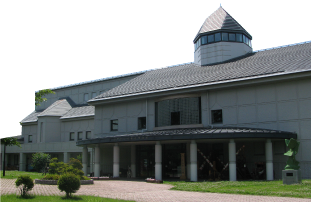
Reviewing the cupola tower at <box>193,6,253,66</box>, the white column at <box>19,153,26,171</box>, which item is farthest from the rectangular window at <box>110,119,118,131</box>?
the white column at <box>19,153,26,171</box>

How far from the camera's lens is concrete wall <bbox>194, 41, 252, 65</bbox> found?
34.4 m

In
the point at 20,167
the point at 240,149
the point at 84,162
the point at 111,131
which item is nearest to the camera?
the point at 240,149

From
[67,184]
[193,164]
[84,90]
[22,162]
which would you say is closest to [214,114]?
[193,164]

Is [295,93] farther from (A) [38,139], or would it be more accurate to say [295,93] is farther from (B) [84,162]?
(A) [38,139]

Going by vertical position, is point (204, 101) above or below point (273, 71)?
below

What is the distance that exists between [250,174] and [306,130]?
5.12m

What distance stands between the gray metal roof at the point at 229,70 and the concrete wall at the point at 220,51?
1.15 meters

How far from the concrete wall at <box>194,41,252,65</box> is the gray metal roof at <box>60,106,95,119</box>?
16.5m

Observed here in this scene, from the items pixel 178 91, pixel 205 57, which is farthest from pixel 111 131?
pixel 205 57

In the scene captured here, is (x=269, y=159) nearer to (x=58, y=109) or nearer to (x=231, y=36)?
(x=231, y=36)

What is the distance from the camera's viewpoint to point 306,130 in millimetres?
23609

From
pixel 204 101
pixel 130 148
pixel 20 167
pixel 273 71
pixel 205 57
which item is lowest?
pixel 20 167

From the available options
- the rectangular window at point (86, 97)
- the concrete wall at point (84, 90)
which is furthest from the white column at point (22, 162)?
the rectangular window at point (86, 97)

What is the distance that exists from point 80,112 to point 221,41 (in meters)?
21.4
